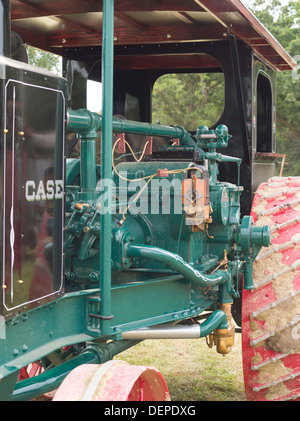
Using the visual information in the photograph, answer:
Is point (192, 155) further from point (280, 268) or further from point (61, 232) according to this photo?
point (61, 232)

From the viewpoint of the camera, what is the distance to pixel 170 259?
3.08 meters

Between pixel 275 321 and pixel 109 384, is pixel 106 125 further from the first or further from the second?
pixel 275 321

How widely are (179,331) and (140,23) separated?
83.4 inches

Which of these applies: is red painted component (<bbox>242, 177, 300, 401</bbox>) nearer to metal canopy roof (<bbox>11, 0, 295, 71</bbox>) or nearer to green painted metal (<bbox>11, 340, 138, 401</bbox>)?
green painted metal (<bbox>11, 340, 138, 401</bbox>)

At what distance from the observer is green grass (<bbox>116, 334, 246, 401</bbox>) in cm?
474

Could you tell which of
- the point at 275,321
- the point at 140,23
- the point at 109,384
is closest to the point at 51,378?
the point at 109,384

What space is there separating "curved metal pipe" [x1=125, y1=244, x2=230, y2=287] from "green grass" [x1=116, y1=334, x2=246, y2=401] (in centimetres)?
158

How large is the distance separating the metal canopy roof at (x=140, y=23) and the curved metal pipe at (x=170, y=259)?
52.5 inches

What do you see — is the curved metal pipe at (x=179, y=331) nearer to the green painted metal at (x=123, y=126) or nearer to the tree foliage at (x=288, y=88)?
the green painted metal at (x=123, y=126)

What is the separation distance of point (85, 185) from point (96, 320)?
65cm

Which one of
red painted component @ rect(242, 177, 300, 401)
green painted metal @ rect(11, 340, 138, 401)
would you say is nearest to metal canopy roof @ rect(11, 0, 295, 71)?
red painted component @ rect(242, 177, 300, 401)

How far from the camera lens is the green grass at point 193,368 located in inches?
187

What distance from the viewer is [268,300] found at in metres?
3.59

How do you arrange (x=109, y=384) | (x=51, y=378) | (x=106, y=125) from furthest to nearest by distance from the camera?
(x=51, y=378), (x=106, y=125), (x=109, y=384)
